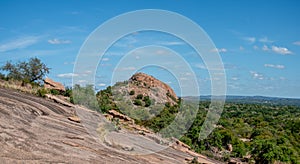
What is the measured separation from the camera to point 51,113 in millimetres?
16828

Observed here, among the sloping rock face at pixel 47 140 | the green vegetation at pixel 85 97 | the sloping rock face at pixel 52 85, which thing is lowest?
the sloping rock face at pixel 47 140

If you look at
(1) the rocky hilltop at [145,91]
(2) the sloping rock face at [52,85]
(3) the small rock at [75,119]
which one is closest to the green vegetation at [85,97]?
(1) the rocky hilltop at [145,91]

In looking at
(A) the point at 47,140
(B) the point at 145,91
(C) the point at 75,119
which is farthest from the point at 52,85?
(A) the point at 47,140

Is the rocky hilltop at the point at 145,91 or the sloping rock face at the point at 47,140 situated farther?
the rocky hilltop at the point at 145,91

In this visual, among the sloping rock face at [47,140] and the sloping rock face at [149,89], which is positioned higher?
the sloping rock face at [149,89]

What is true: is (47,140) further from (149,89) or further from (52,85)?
(149,89)

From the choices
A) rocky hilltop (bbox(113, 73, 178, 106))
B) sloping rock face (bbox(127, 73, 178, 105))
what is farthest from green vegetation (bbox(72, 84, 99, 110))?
sloping rock face (bbox(127, 73, 178, 105))

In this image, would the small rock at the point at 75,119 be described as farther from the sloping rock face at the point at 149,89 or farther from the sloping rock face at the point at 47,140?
the sloping rock face at the point at 149,89

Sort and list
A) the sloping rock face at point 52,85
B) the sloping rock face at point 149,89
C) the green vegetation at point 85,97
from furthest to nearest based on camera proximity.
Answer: the sloping rock face at point 52,85 → the sloping rock face at point 149,89 → the green vegetation at point 85,97

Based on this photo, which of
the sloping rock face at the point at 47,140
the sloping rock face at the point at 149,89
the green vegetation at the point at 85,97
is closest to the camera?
the sloping rock face at the point at 47,140

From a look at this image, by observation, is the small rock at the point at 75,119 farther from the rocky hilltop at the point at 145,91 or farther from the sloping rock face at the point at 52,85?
the sloping rock face at the point at 52,85

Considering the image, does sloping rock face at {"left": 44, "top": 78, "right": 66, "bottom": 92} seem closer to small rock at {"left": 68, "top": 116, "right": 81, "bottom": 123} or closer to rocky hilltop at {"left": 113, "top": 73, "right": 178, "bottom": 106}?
rocky hilltop at {"left": 113, "top": 73, "right": 178, "bottom": 106}

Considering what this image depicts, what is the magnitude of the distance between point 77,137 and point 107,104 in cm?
1255

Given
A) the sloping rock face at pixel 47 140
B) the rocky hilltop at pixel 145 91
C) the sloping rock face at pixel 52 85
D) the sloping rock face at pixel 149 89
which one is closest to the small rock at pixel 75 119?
the sloping rock face at pixel 47 140
